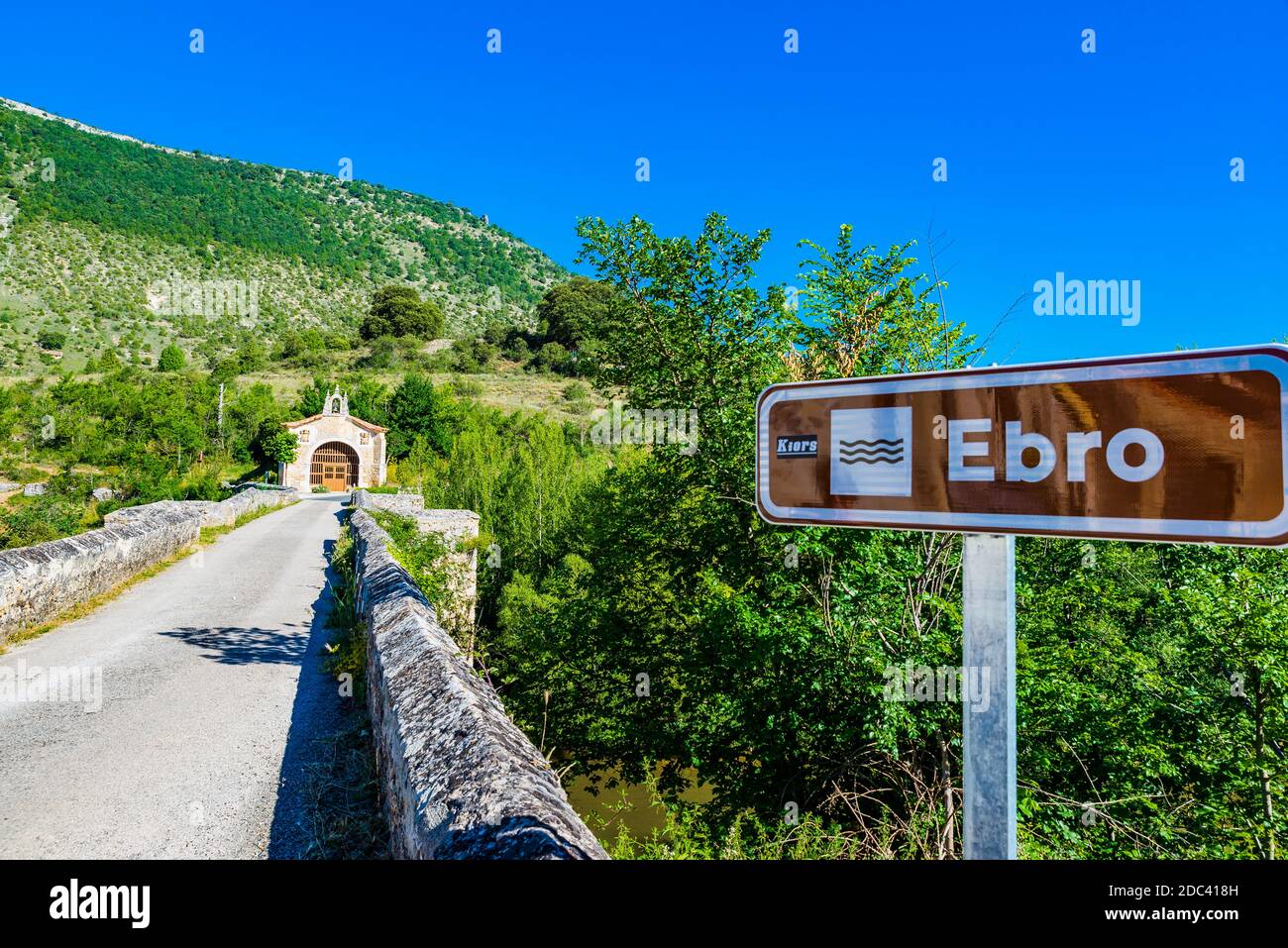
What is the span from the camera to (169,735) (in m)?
4.93

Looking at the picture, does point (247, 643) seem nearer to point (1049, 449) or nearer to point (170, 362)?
point (1049, 449)

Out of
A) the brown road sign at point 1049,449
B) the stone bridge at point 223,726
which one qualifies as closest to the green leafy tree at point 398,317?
the stone bridge at point 223,726

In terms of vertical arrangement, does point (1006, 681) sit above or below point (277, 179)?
below

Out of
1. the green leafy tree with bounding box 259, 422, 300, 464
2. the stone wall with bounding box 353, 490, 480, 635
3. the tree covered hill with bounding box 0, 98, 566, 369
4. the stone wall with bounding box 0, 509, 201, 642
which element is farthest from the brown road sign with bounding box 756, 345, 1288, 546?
the tree covered hill with bounding box 0, 98, 566, 369

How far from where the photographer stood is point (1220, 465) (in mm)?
1104

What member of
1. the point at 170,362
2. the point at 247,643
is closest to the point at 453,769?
the point at 247,643

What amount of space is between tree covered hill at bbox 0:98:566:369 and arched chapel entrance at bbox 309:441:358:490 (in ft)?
114

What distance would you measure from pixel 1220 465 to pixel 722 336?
27.6 feet

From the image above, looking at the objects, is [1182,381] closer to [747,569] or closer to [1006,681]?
[1006,681]

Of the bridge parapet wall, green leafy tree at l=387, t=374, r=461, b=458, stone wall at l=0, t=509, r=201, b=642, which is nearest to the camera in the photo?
stone wall at l=0, t=509, r=201, b=642

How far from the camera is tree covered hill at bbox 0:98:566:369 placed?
72188mm

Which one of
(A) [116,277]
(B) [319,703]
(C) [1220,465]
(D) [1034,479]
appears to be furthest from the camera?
(A) [116,277]

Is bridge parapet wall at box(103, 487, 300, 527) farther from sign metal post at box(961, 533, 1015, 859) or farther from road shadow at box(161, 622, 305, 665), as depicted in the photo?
sign metal post at box(961, 533, 1015, 859)
